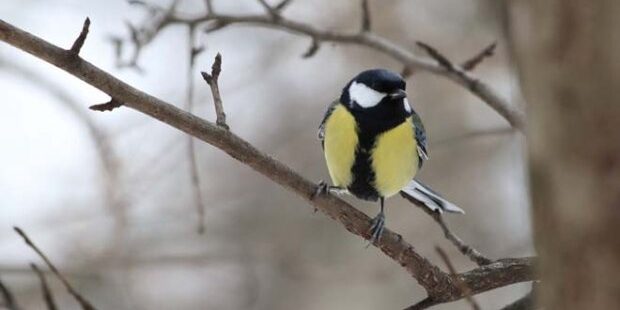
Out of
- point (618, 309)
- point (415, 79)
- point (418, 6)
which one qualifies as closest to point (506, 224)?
point (415, 79)

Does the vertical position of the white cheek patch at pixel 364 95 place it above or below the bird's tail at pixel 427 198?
above

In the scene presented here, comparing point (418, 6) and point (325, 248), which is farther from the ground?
point (418, 6)

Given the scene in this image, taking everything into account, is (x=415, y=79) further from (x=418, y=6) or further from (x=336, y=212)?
(x=336, y=212)

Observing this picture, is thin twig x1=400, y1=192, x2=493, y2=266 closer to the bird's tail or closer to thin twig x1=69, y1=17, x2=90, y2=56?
the bird's tail

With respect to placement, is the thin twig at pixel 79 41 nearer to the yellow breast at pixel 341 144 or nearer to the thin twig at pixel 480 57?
the yellow breast at pixel 341 144

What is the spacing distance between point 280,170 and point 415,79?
1797 millimetres

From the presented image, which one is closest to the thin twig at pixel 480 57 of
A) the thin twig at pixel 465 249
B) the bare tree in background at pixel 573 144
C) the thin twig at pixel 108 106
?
the thin twig at pixel 465 249

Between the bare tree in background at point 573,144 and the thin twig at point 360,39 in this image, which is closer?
the bare tree in background at point 573,144

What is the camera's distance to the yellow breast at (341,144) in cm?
125

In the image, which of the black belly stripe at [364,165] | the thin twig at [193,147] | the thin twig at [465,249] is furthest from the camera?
the black belly stripe at [364,165]

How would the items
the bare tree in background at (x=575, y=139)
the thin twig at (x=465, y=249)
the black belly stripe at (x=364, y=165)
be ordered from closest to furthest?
1. the bare tree in background at (x=575, y=139)
2. the thin twig at (x=465, y=249)
3. the black belly stripe at (x=364, y=165)

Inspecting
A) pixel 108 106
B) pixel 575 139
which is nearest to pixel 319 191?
pixel 108 106

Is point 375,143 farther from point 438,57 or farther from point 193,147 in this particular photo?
point 193,147

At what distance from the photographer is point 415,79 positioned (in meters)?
2.61
